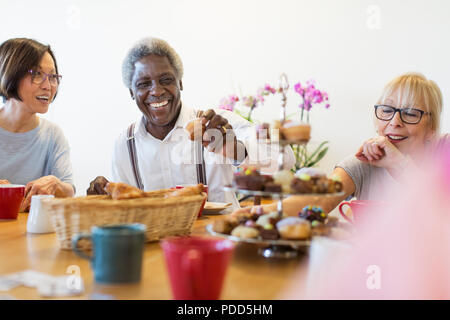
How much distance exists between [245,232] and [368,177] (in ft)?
2.87

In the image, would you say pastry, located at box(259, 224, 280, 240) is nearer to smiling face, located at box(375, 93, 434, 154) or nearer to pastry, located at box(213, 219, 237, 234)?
pastry, located at box(213, 219, 237, 234)

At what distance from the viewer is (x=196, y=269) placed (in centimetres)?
72

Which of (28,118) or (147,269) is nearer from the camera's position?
(147,269)

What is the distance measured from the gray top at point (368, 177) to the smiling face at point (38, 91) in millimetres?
1337

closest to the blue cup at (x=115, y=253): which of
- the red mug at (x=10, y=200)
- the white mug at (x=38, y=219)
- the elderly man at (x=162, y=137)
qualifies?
the white mug at (x=38, y=219)

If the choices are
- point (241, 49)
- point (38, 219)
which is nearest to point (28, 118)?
point (38, 219)

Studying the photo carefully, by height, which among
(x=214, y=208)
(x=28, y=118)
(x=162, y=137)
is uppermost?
(x=28, y=118)

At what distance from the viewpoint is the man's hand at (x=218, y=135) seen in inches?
53.6

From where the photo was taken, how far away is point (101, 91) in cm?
405

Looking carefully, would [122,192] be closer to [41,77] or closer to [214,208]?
[214,208]

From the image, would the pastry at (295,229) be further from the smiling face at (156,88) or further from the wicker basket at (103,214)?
the smiling face at (156,88)

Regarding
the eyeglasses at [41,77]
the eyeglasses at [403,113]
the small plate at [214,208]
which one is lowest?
the small plate at [214,208]
